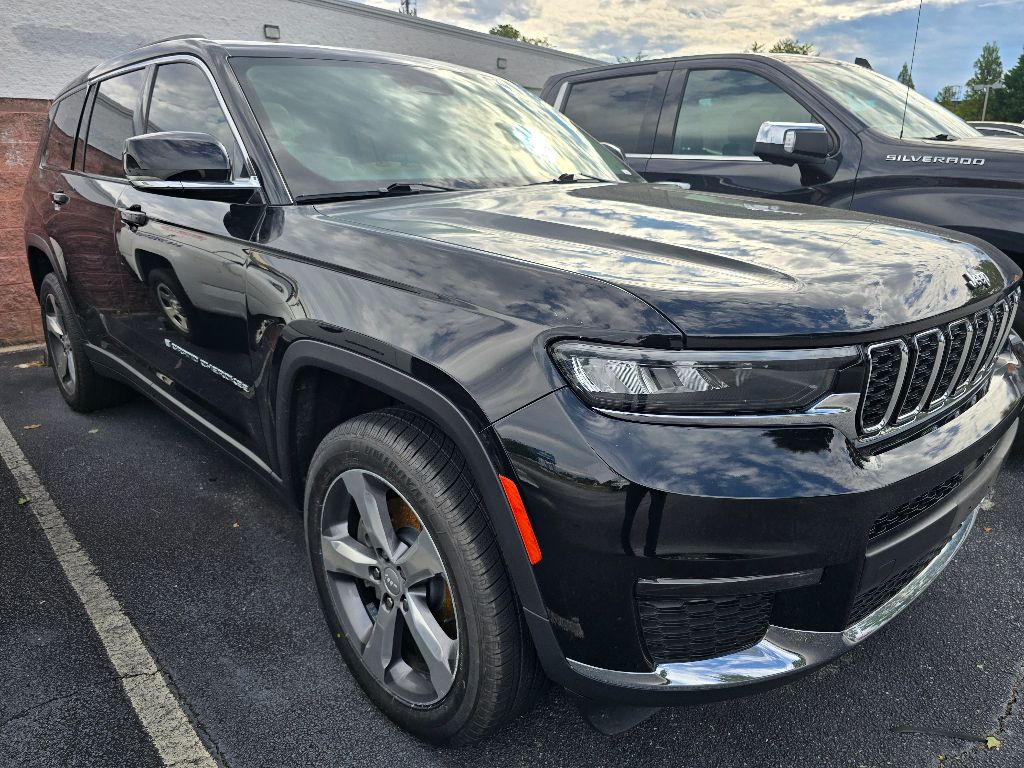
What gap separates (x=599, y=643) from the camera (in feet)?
5.05

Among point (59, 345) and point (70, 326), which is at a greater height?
point (70, 326)

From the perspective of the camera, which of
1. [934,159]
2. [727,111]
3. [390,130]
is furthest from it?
[727,111]

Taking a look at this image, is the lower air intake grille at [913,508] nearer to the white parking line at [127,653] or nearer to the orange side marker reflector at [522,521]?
the orange side marker reflector at [522,521]

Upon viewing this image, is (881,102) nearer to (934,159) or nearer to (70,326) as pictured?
(934,159)

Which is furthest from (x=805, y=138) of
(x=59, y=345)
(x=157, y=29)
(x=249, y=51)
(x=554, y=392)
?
(x=157, y=29)

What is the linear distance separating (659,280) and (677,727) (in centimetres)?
125

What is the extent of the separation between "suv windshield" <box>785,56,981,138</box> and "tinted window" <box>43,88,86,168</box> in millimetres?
4005

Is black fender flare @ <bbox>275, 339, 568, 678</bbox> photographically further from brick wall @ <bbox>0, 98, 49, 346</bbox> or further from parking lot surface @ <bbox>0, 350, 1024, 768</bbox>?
brick wall @ <bbox>0, 98, 49, 346</bbox>

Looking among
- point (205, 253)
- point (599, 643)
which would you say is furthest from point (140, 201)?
point (599, 643)

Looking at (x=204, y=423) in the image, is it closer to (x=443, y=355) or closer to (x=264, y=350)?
(x=264, y=350)

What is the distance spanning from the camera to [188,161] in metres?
2.25

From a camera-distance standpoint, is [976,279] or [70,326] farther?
[70,326]

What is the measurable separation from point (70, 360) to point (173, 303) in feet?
6.33

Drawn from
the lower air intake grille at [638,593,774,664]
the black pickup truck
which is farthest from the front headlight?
the black pickup truck
